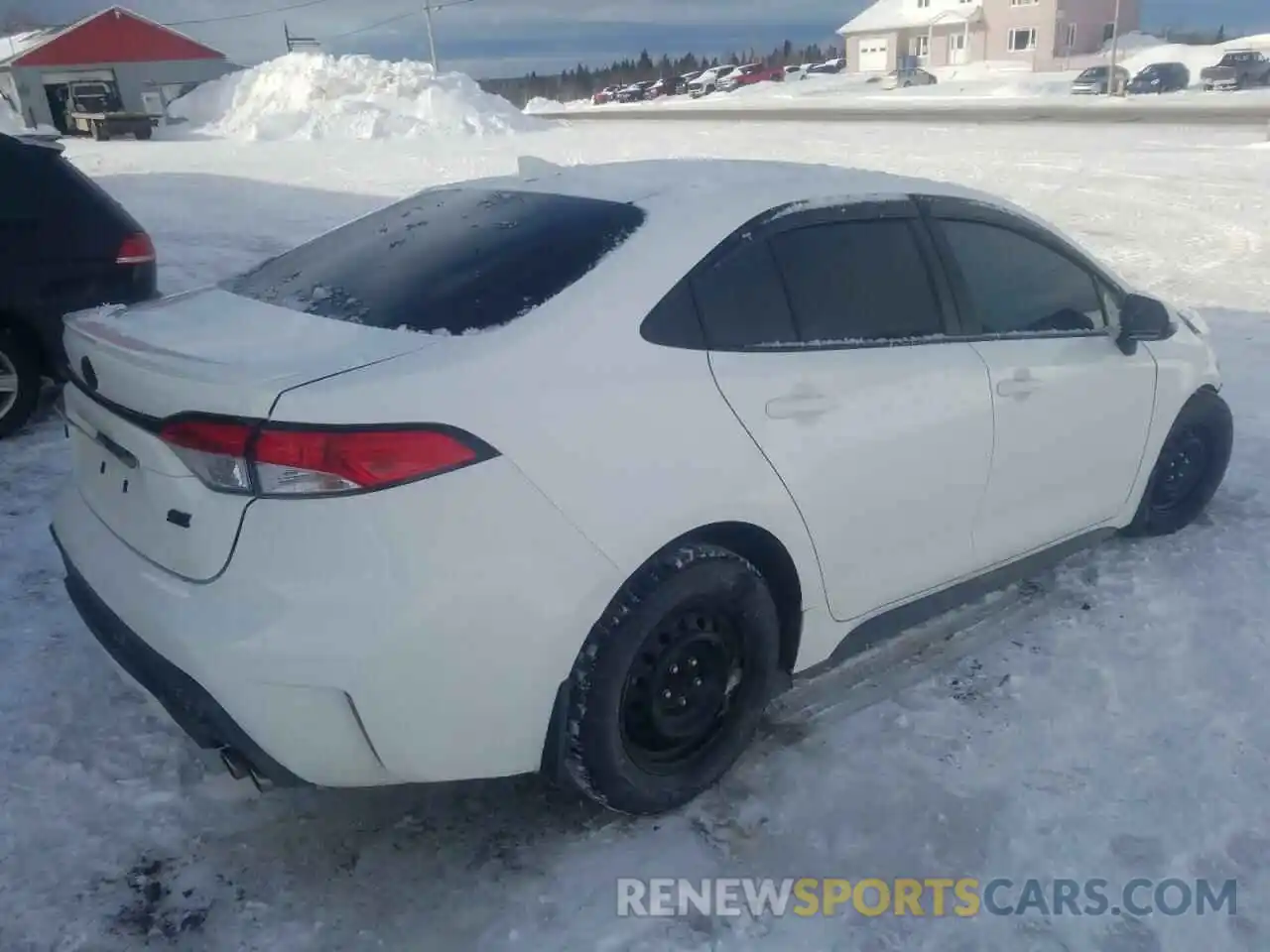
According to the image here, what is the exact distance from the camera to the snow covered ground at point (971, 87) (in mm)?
42594

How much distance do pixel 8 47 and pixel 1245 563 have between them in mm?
57808

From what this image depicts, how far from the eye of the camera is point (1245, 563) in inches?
169

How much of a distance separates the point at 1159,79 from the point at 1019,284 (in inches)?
1756

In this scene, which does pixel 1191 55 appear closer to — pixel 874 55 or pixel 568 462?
pixel 874 55

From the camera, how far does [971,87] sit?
4853cm

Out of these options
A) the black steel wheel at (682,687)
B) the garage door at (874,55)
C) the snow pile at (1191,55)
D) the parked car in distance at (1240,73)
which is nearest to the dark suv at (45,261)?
the black steel wheel at (682,687)

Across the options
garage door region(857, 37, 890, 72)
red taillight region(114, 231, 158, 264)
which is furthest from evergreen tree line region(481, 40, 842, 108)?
red taillight region(114, 231, 158, 264)

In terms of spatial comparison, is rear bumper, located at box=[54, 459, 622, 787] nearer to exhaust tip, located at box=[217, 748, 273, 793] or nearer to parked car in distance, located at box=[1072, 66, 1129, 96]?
exhaust tip, located at box=[217, 748, 273, 793]

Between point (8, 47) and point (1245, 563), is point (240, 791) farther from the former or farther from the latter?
point (8, 47)

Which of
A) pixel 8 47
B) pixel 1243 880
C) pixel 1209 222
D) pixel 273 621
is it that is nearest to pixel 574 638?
pixel 273 621

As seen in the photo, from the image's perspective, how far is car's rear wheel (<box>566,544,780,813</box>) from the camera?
258 cm

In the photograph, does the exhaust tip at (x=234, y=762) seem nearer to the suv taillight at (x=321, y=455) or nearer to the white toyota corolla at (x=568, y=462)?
the white toyota corolla at (x=568, y=462)

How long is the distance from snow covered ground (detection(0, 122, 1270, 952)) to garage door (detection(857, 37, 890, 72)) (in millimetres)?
71452

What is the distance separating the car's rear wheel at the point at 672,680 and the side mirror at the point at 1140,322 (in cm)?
189
